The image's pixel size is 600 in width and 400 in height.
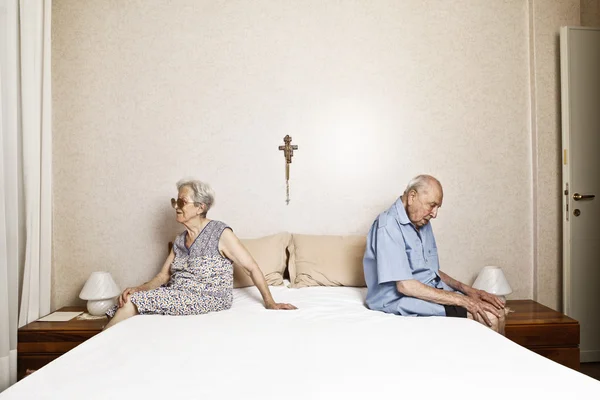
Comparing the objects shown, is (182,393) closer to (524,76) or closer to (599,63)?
(524,76)

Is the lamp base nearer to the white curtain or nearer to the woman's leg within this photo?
the white curtain

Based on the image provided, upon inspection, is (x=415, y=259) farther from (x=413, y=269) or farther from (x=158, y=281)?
(x=158, y=281)

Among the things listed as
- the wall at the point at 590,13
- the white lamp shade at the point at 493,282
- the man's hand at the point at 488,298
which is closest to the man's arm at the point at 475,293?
the man's hand at the point at 488,298

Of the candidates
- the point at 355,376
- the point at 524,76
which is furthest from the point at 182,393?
the point at 524,76

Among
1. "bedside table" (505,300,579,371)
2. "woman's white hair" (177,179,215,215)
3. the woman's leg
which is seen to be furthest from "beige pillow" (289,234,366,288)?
the woman's leg

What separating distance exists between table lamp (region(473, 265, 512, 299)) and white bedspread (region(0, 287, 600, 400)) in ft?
3.42

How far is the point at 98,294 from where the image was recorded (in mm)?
3020

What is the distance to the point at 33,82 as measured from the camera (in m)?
2.85

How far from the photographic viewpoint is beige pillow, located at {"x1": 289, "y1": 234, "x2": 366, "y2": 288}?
10.1 ft

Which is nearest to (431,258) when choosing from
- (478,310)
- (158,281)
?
(478,310)

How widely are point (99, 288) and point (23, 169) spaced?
2.74 feet

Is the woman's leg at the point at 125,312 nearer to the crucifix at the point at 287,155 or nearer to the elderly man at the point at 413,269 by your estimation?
the elderly man at the point at 413,269

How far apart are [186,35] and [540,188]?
2668 mm

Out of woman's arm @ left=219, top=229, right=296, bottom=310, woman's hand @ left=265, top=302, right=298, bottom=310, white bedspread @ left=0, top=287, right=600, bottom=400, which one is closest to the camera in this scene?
white bedspread @ left=0, top=287, right=600, bottom=400
